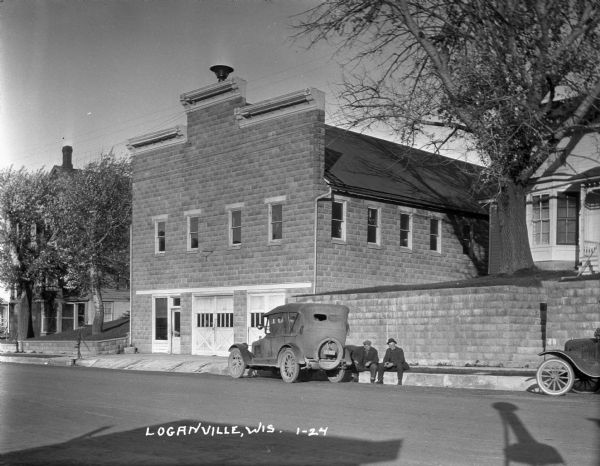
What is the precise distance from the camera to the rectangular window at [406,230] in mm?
34156

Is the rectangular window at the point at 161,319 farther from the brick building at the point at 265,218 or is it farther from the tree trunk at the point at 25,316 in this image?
the tree trunk at the point at 25,316

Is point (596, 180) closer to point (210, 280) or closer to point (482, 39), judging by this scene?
point (482, 39)

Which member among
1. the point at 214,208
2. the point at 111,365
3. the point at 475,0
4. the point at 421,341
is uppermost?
the point at 475,0

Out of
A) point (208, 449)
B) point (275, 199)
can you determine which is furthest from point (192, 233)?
point (208, 449)

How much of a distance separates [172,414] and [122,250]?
117 feet

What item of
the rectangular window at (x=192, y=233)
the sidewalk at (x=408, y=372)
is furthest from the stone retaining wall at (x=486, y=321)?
the rectangular window at (x=192, y=233)

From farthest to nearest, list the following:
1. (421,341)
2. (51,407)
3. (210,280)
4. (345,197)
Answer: (210,280) → (345,197) → (421,341) → (51,407)

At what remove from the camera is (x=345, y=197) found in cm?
3131

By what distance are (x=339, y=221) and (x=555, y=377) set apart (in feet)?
50.8

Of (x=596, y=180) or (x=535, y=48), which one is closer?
(x=535, y=48)

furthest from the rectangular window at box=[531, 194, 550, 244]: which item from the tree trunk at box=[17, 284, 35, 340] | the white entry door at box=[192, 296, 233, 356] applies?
the tree trunk at box=[17, 284, 35, 340]

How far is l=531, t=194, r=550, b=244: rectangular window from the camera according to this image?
31294mm

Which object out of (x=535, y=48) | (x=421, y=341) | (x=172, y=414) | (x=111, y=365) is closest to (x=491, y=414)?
(x=172, y=414)

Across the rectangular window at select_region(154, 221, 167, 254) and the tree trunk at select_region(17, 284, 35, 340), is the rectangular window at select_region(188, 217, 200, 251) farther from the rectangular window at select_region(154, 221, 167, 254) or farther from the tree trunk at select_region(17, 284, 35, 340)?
the tree trunk at select_region(17, 284, 35, 340)
